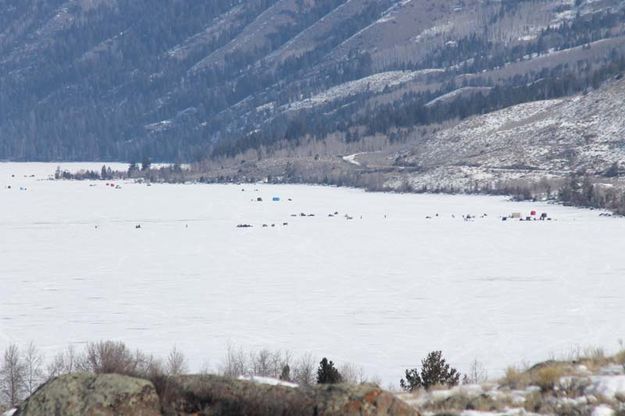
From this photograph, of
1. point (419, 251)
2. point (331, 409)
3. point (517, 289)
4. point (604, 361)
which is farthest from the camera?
point (419, 251)

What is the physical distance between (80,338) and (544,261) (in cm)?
4420

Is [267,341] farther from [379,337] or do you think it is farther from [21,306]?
[21,306]

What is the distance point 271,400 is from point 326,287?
5037 centimetres

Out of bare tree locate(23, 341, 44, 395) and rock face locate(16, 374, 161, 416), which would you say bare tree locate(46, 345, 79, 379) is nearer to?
bare tree locate(23, 341, 44, 395)

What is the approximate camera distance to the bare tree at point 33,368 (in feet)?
129

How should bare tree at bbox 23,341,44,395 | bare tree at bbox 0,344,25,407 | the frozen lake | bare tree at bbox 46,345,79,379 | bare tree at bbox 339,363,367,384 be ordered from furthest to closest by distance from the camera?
the frozen lake → bare tree at bbox 46,345,79,379 → bare tree at bbox 23,341,44,395 → bare tree at bbox 339,363,367,384 → bare tree at bbox 0,344,25,407

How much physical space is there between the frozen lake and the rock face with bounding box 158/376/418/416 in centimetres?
2156

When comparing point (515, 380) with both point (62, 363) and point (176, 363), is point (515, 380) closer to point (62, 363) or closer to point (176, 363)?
point (176, 363)

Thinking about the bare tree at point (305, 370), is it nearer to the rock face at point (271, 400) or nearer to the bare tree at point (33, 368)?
the bare tree at point (33, 368)

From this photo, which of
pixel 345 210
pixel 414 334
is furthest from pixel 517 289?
pixel 345 210

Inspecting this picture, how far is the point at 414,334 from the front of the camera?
51219mm

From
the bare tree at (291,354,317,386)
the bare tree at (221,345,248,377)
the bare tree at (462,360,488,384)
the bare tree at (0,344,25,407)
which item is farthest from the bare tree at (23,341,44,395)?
the bare tree at (462,360,488,384)

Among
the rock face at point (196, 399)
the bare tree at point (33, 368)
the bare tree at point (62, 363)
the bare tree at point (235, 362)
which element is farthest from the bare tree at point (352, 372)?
the rock face at point (196, 399)

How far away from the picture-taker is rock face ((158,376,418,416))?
59.7ft
